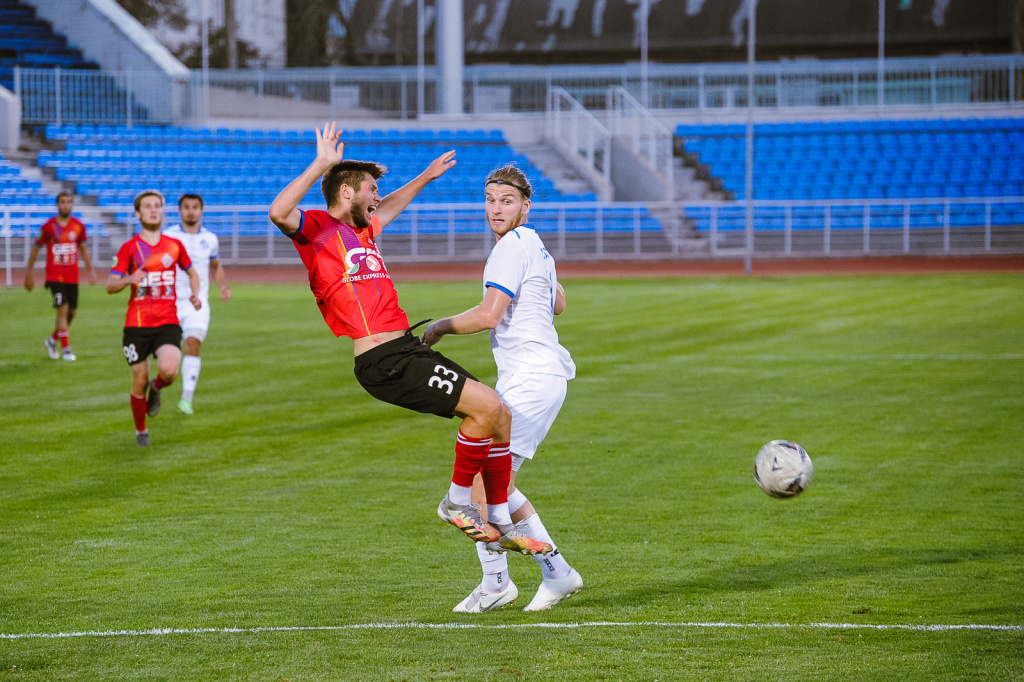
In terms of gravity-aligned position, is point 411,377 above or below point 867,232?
below

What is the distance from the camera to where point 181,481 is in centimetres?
890

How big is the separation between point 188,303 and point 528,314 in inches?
282

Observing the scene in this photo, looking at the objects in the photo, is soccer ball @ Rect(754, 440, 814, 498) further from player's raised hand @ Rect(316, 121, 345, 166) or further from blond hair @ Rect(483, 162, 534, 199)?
player's raised hand @ Rect(316, 121, 345, 166)

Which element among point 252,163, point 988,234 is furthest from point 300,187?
point 252,163

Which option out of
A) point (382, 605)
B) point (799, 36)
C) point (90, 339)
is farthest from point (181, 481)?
point (799, 36)

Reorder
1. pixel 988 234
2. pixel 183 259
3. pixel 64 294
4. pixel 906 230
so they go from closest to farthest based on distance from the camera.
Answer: pixel 183 259 < pixel 64 294 < pixel 988 234 < pixel 906 230

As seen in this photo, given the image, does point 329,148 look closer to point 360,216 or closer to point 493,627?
point 360,216

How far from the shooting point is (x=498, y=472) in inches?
226

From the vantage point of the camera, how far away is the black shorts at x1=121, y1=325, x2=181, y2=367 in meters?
10.2

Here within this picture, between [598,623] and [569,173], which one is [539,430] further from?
[569,173]

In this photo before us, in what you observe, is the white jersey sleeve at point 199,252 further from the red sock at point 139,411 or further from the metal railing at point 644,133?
the metal railing at point 644,133

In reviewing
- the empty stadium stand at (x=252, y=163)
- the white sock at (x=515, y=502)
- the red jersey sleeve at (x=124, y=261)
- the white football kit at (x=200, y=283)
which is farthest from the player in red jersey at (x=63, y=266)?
the empty stadium stand at (x=252, y=163)

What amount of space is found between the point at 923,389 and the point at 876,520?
223 inches

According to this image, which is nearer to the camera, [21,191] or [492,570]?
[492,570]
